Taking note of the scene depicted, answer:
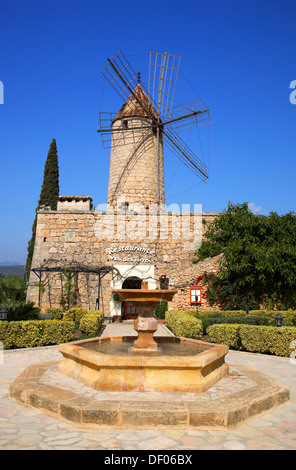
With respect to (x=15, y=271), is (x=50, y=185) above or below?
above

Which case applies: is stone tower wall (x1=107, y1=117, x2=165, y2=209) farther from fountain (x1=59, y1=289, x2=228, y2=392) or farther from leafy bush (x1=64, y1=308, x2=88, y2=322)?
fountain (x1=59, y1=289, x2=228, y2=392)

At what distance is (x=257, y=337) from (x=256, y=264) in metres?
6.32

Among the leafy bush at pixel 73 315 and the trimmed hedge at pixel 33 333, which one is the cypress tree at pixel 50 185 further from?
the trimmed hedge at pixel 33 333

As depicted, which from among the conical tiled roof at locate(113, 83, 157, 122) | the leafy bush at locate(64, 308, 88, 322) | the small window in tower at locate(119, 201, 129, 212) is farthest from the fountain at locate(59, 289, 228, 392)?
the conical tiled roof at locate(113, 83, 157, 122)

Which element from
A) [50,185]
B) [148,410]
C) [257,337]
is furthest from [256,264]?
[50,185]

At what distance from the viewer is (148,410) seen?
4.19m

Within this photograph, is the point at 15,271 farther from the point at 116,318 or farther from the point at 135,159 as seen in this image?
the point at 116,318

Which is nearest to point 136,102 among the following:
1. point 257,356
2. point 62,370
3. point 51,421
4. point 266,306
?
point 266,306

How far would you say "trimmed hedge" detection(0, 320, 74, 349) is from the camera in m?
9.65

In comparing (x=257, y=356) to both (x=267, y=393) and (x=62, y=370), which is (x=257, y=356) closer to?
(x=267, y=393)

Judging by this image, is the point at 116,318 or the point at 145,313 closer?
the point at 145,313

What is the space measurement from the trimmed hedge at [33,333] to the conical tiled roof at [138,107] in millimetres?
14497

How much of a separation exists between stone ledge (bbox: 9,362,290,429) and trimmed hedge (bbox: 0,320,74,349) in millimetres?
5036

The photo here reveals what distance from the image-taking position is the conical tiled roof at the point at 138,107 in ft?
70.7
